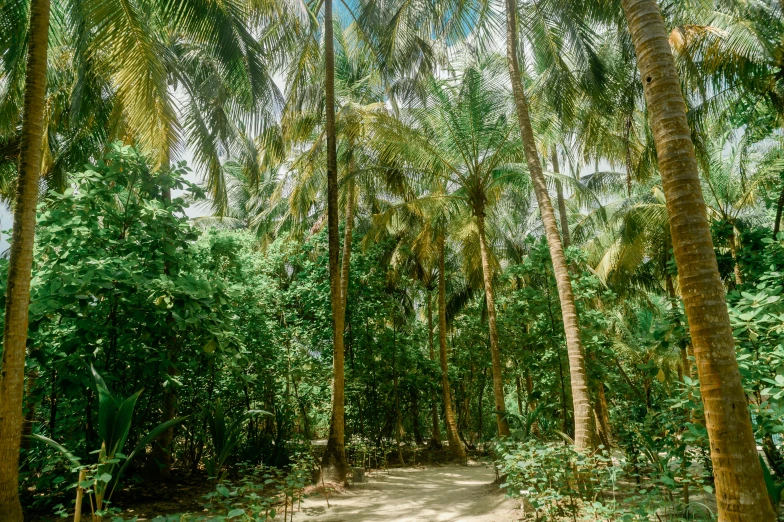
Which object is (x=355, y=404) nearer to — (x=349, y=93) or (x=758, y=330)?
(x=349, y=93)

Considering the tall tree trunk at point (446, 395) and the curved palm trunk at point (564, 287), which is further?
the tall tree trunk at point (446, 395)

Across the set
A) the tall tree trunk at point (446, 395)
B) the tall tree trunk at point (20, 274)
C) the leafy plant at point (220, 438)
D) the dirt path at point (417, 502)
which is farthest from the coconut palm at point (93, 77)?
the tall tree trunk at point (446, 395)

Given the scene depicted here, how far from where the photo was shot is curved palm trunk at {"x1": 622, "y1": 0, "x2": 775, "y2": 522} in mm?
2510

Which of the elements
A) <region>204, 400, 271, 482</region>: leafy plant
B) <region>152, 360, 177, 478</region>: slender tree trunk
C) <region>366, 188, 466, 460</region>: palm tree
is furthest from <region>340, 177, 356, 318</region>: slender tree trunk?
<region>204, 400, 271, 482</region>: leafy plant

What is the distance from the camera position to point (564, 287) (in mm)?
6121

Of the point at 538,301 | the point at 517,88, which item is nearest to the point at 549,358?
the point at 538,301

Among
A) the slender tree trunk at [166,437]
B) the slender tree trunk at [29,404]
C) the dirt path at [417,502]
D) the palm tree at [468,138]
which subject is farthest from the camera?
the palm tree at [468,138]

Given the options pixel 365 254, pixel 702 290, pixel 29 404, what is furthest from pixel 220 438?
pixel 365 254

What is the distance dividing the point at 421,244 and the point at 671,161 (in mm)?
10566

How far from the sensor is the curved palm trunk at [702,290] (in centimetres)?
251

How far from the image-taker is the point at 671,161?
2930 mm

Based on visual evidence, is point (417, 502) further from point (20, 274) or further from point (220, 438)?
point (20, 274)

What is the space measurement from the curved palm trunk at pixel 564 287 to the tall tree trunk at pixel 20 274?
5245mm

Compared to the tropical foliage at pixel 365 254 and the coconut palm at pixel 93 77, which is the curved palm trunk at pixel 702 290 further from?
the coconut palm at pixel 93 77
